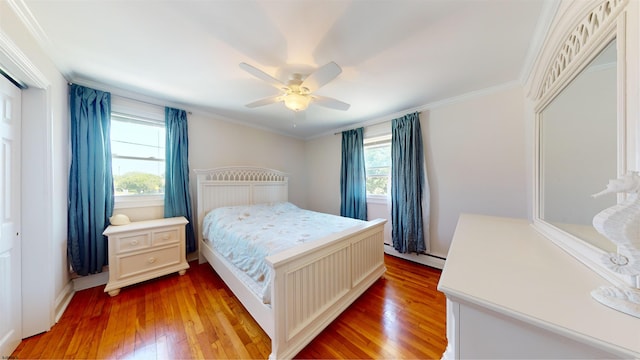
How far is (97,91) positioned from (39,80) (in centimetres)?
80

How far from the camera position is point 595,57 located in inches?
31.7

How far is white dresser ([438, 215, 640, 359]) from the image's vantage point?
0.45m

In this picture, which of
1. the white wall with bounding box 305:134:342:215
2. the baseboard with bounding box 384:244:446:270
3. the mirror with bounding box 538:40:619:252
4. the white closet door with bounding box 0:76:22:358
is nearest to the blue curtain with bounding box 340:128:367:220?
the white wall with bounding box 305:134:342:215

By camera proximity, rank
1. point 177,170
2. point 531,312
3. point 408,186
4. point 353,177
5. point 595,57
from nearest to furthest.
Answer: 1. point 531,312
2. point 595,57
3. point 177,170
4. point 408,186
5. point 353,177

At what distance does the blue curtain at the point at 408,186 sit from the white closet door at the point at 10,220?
12.1ft

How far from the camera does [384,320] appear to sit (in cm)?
169

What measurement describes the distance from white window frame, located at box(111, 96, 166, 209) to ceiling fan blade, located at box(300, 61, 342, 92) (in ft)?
7.46

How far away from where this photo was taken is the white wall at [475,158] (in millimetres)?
2152

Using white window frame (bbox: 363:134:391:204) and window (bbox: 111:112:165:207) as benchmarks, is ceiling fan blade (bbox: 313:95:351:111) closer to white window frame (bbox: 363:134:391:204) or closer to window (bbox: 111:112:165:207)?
white window frame (bbox: 363:134:391:204)

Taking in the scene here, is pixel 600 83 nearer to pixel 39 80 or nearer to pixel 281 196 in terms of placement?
pixel 39 80

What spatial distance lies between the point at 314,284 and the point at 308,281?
3.4 inches

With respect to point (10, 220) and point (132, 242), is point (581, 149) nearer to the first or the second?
point (10, 220)

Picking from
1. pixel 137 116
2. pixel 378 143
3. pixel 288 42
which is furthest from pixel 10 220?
pixel 378 143

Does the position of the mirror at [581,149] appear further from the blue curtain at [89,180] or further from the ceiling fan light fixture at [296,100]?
the blue curtain at [89,180]
